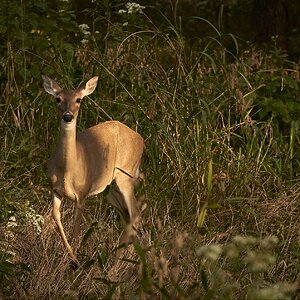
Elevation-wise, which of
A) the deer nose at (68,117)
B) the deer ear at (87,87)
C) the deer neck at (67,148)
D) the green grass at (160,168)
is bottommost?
the green grass at (160,168)

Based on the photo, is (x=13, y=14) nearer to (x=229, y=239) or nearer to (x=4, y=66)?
(x=4, y=66)

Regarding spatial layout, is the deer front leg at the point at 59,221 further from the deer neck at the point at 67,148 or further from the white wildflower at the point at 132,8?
the white wildflower at the point at 132,8

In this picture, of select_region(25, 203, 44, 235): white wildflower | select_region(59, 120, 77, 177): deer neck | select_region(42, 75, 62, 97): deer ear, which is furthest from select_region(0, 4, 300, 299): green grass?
select_region(42, 75, 62, 97): deer ear

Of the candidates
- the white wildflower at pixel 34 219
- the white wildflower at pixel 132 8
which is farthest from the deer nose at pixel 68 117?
the white wildflower at pixel 132 8

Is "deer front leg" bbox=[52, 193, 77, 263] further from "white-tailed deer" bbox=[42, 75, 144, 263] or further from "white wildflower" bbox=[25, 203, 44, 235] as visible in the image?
"white wildflower" bbox=[25, 203, 44, 235]

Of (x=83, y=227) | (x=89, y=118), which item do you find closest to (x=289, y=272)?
(x=83, y=227)

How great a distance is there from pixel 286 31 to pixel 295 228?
8845 millimetres

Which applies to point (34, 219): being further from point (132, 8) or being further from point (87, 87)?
point (132, 8)

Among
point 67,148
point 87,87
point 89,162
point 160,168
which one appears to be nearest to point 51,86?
point 87,87

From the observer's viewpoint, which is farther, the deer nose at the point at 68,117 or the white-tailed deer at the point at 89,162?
the white-tailed deer at the point at 89,162

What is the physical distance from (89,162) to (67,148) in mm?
324

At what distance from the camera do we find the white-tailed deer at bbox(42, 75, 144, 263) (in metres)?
6.77

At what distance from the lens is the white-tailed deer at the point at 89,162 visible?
677 cm

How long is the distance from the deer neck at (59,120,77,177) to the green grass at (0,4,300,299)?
344mm
